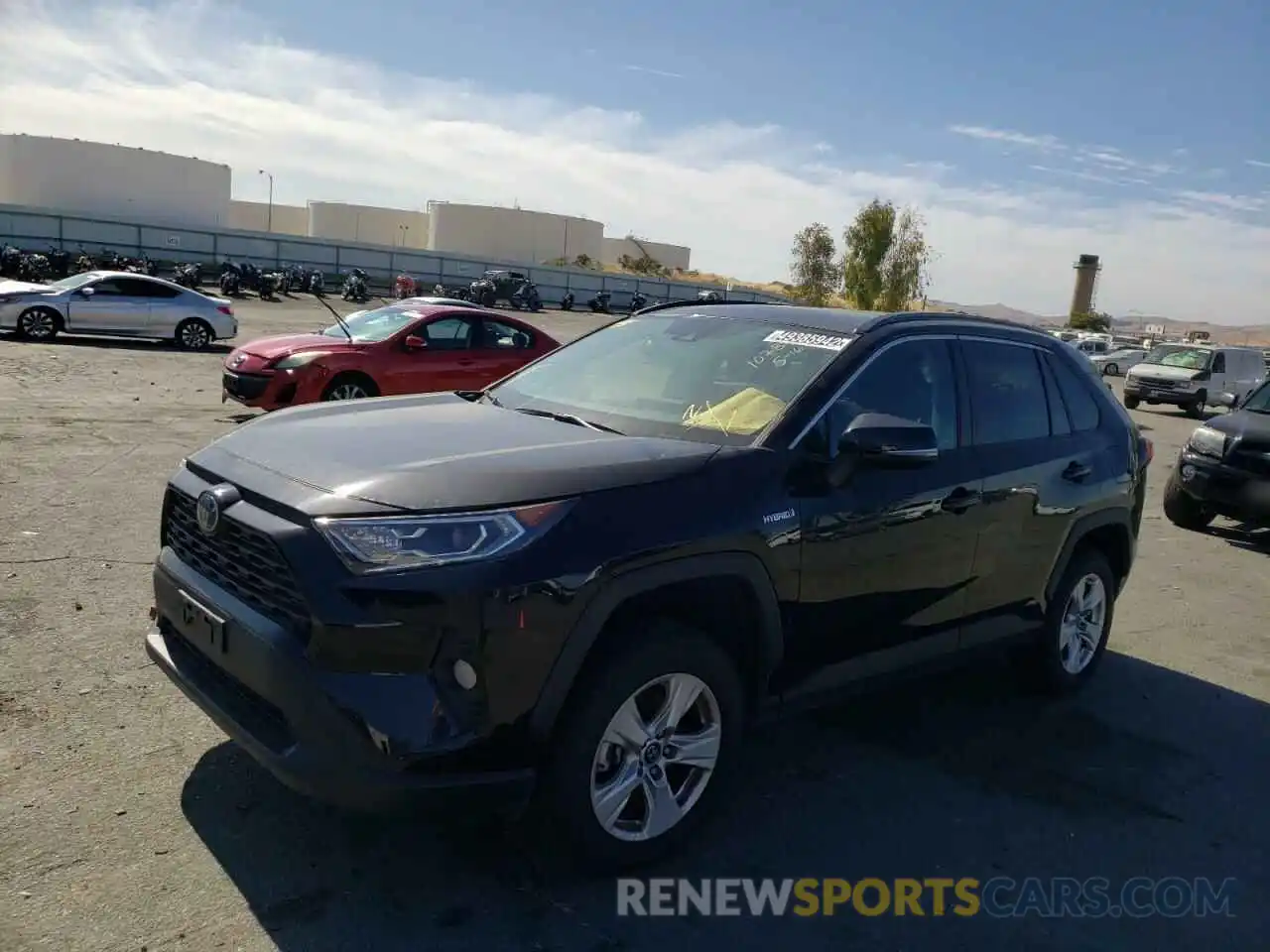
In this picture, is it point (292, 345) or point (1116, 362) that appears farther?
point (1116, 362)

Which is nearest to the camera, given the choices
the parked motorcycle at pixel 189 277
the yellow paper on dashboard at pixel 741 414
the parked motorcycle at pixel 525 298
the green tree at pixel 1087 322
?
the yellow paper on dashboard at pixel 741 414

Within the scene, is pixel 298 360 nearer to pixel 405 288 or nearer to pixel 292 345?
pixel 292 345

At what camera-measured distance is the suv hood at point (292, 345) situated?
11422 millimetres

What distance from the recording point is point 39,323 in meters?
19.3

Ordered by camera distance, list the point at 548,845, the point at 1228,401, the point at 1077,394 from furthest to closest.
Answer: the point at 1228,401, the point at 1077,394, the point at 548,845

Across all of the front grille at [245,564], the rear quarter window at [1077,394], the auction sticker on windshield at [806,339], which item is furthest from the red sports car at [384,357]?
the front grille at [245,564]

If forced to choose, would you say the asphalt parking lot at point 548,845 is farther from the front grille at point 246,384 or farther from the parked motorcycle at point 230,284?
the parked motorcycle at point 230,284

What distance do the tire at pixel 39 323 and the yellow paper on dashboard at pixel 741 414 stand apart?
1926 centimetres

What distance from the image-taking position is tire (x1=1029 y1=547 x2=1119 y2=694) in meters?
5.20

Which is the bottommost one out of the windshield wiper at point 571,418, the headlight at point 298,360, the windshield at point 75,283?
the headlight at point 298,360

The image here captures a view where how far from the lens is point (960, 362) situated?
181 inches

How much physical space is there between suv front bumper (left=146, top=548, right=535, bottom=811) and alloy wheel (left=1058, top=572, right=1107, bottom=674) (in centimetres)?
344

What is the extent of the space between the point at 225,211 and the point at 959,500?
8601 cm

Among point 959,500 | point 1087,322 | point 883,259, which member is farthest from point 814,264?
point 959,500
